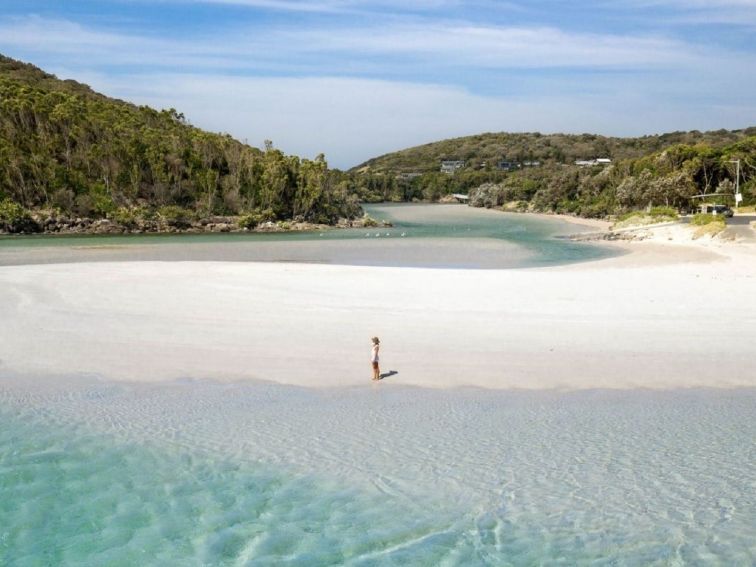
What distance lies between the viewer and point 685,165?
81250 mm

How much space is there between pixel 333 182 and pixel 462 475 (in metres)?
81.7

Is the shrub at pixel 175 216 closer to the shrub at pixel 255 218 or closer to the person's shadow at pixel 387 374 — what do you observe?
the shrub at pixel 255 218

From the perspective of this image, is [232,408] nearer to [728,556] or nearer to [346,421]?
[346,421]

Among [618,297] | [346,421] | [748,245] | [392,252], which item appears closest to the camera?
[346,421]

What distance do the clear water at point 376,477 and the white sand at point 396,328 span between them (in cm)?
125

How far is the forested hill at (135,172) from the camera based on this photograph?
72.9 m

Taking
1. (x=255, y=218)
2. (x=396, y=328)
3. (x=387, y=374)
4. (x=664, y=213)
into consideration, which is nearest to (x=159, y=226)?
(x=255, y=218)

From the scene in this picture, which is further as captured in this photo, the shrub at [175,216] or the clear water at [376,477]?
the shrub at [175,216]

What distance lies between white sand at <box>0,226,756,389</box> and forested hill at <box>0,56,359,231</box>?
52.5 meters

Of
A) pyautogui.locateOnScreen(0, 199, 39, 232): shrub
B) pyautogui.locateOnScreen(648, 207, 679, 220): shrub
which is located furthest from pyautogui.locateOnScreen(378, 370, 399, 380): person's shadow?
pyautogui.locateOnScreen(0, 199, 39, 232): shrub

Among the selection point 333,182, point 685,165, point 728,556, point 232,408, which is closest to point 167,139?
point 333,182

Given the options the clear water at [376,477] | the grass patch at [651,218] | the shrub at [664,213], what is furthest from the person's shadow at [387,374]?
the shrub at [664,213]

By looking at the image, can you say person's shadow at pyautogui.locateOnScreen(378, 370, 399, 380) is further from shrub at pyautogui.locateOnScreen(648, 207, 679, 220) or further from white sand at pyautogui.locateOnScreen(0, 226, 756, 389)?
shrub at pyautogui.locateOnScreen(648, 207, 679, 220)

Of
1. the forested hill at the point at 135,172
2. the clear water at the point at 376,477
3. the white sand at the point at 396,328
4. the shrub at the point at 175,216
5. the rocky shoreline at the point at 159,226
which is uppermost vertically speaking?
the forested hill at the point at 135,172
